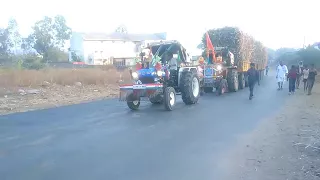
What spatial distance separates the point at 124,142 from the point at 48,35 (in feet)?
208

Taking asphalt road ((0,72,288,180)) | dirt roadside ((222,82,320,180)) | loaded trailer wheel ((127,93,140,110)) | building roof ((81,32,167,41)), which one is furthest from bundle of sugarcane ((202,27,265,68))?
building roof ((81,32,167,41))

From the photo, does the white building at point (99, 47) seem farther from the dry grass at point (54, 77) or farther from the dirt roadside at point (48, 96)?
the dirt roadside at point (48, 96)

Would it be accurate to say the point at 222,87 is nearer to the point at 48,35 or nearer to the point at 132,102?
the point at 132,102

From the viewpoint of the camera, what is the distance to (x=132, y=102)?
1258 cm

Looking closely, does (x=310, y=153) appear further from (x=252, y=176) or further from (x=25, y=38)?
(x=25, y=38)

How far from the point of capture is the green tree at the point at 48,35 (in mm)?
63312

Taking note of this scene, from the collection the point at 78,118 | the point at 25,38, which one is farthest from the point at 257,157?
the point at 25,38

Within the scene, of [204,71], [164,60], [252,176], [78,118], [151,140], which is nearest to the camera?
[252,176]

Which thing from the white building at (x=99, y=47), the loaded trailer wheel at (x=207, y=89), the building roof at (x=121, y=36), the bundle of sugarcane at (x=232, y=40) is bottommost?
the loaded trailer wheel at (x=207, y=89)

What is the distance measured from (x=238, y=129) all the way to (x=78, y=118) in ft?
18.7

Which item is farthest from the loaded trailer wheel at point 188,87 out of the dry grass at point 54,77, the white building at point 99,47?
the white building at point 99,47

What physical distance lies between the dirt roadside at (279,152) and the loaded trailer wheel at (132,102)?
16.7ft

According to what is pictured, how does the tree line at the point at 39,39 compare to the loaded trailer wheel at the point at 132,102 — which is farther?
the tree line at the point at 39,39

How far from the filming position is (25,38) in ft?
214
